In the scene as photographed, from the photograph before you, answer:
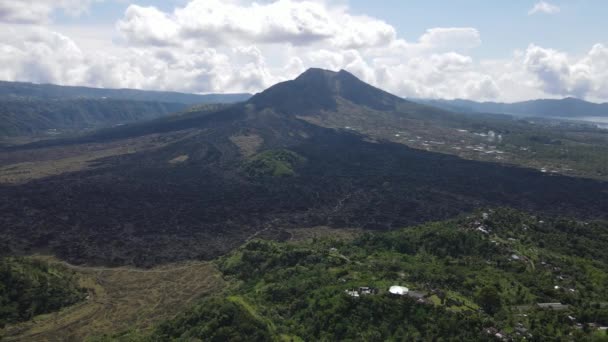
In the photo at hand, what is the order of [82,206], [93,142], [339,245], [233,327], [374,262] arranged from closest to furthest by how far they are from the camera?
[233,327] < [374,262] < [339,245] < [82,206] < [93,142]

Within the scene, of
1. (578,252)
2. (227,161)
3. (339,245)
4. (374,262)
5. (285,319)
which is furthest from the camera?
(227,161)

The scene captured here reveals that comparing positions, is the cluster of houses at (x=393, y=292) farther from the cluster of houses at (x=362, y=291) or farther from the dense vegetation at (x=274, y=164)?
the dense vegetation at (x=274, y=164)

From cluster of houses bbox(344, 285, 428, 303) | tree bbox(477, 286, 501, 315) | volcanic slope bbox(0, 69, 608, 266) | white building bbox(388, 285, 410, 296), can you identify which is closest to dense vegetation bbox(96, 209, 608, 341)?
tree bbox(477, 286, 501, 315)

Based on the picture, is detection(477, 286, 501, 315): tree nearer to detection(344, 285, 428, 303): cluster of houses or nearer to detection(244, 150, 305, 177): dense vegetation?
detection(344, 285, 428, 303): cluster of houses

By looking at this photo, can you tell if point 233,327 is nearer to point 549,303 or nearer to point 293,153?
point 549,303

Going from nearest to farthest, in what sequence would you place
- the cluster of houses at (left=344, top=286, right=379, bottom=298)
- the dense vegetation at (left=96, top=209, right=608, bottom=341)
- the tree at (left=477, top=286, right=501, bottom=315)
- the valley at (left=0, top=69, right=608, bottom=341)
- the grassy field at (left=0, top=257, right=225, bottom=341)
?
1. the dense vegetation at (left=96, top=209, right=608, bottom=341)
2. the tree at (left=477, top=286, right=501, bottom=315)
3. the valley at (left=0, top=69, right=608, bottom=341)
4. the cluster of houses at (left=344, top=286, right=379, bottom=298)
5. the grassy field at (left=0, top=257, right=225, bottom=341)

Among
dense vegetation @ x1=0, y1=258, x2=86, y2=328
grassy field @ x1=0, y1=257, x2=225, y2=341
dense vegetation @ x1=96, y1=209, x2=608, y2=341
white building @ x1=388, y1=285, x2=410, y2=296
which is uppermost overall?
white building @ x1=388, y1=285, x2=410, y2=296

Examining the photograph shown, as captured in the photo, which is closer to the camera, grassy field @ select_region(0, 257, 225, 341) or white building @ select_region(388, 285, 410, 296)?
white building @ select_region(388, 285, 410, 296)

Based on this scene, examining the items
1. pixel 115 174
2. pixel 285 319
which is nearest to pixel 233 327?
pixel 285 319
